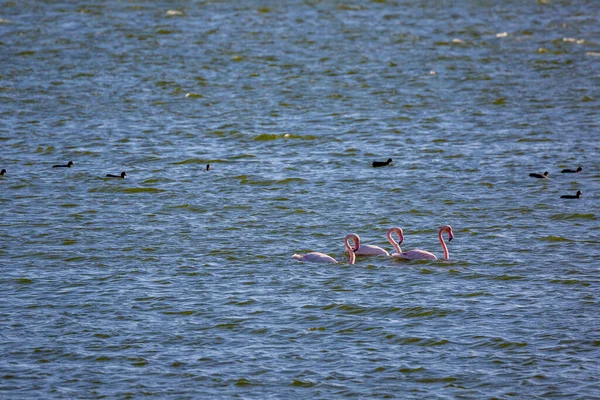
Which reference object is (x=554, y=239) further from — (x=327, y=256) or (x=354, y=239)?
(x=327, y=256)

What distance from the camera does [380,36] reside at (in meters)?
41.7

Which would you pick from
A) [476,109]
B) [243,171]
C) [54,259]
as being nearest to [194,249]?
[54,259]

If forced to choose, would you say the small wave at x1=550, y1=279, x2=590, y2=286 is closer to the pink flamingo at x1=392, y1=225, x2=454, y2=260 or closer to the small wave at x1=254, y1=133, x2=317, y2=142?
the pink flamingo at x1=392, y1=225, x2=454, y2=260

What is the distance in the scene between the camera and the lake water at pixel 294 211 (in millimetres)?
14023

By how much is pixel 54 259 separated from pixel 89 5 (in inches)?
1223

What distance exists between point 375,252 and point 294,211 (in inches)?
136

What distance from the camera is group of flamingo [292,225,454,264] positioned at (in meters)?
17.9

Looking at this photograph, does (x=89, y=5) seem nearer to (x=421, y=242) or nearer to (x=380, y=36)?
(x=380, y=36)

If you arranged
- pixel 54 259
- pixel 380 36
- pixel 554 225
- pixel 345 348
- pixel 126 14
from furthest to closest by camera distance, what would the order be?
1. pixel 126 14
2. pixel 380 36
3. pixel 554 225
4. pixel 54 259
5. pixel 345 348

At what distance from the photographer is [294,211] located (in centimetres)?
2134

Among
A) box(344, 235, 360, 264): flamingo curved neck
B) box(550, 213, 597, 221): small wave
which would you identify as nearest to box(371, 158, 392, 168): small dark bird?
box(550, 213, 597, 221): small wave

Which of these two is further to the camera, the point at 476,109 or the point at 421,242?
the point at 476,109

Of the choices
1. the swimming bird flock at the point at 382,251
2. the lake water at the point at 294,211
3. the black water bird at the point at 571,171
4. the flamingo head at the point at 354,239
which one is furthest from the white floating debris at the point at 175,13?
the flamingo head at the point at 354,239

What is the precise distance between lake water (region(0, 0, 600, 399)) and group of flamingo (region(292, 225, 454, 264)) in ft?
0.60
